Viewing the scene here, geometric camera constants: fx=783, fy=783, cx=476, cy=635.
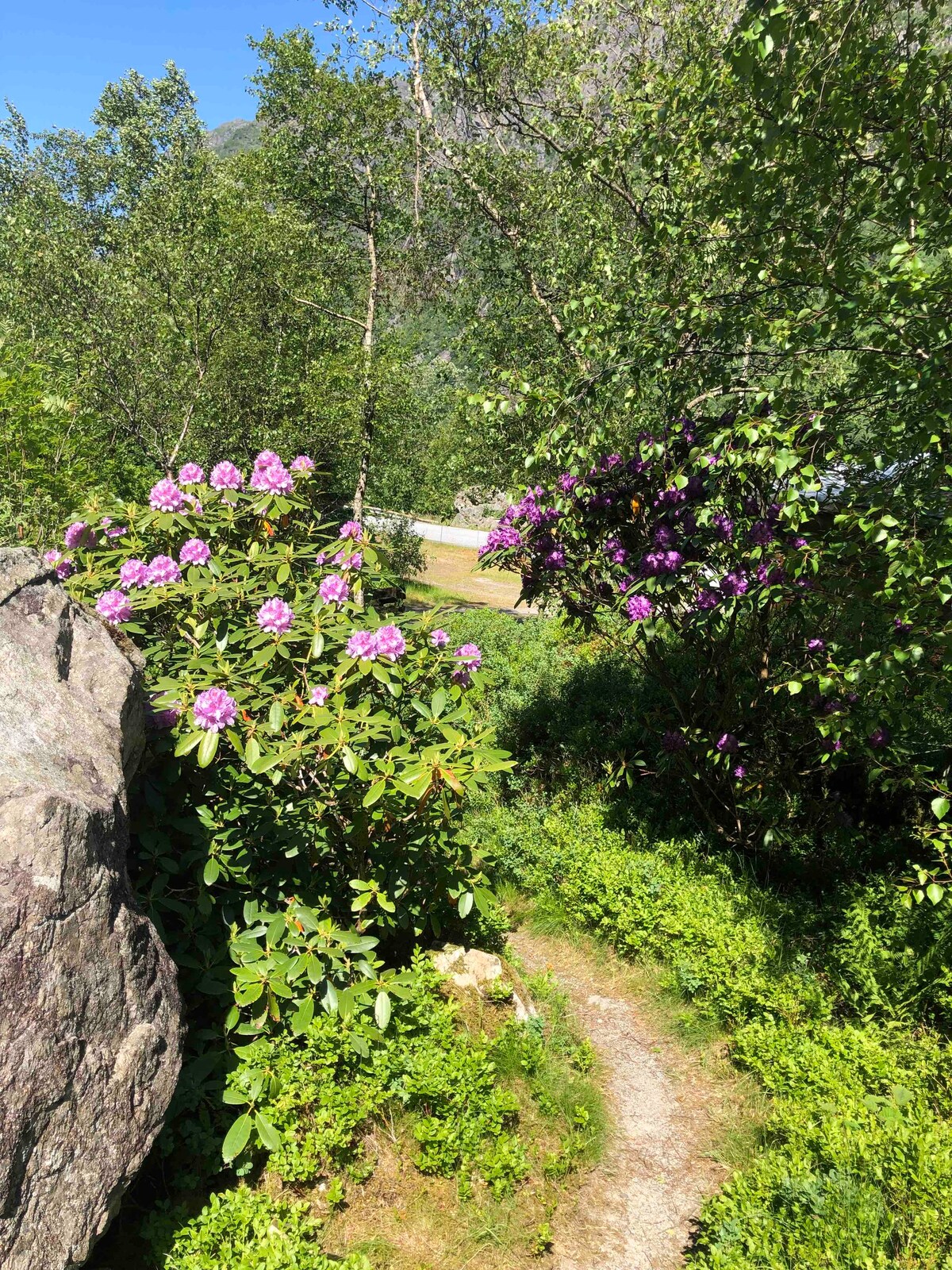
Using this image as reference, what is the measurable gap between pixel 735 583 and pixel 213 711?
2.72 meters

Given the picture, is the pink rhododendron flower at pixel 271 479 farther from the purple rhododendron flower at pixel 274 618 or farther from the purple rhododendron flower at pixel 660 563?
the purple rhododendron flower at pixel 660 563

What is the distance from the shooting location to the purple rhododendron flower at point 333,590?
138 inches

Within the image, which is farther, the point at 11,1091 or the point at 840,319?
the point at 840,319

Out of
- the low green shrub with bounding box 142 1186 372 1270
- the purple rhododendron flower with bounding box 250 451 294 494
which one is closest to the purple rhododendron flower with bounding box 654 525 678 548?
the purple rhododendron flower with bounding box 250 451 294 494

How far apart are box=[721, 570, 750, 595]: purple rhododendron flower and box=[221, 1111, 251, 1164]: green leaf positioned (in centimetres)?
321

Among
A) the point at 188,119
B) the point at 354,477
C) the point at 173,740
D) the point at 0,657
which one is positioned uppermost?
the point at 188,119

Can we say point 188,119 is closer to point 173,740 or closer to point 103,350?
point 103,350

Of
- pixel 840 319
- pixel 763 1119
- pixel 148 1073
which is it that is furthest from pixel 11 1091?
pixel 840 319

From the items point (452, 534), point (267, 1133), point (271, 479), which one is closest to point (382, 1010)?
point (267, 1133)

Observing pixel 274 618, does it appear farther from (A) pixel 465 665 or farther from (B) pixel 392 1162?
(B) pixel 392 1162

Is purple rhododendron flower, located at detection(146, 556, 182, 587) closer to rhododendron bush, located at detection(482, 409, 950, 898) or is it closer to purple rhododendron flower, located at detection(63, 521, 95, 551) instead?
purple rhododendron flower, located at detection(63, 521, 95, 551)

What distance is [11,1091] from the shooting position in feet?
6.18

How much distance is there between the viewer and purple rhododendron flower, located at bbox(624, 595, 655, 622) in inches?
179

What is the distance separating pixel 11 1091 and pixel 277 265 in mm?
12369
